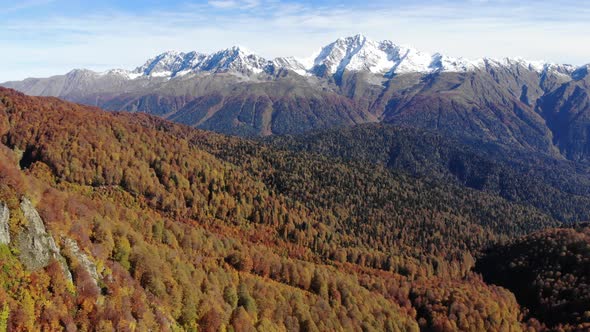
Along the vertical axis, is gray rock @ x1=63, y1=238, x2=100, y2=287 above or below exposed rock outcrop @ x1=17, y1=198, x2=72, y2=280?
below

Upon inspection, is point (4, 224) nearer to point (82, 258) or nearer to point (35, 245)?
point (35, 245)

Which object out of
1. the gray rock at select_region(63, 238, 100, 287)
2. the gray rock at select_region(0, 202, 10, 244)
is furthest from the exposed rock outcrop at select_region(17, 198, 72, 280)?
the gray rock at select_region(63, 238, 100, 287)

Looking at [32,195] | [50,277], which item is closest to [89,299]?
[50,277]

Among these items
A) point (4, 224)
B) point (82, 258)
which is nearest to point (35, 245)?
point (4, 224)

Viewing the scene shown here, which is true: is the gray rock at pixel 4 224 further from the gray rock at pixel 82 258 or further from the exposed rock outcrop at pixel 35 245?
the gray rock at pixel 82 258

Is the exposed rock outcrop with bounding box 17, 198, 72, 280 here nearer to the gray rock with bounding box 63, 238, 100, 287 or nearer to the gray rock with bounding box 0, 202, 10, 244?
the gray rock with bounding box 0, 202, 10, 244

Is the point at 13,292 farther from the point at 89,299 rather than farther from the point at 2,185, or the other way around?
the point at 2,185

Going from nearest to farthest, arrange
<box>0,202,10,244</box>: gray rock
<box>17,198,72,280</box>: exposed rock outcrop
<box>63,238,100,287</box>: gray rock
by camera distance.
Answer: <box>0,202,10,244</box>: gray rock → <box>17,198,72,280</box>: exposed rock outcrop → <box>63,238,100,287</box>: gray rock
